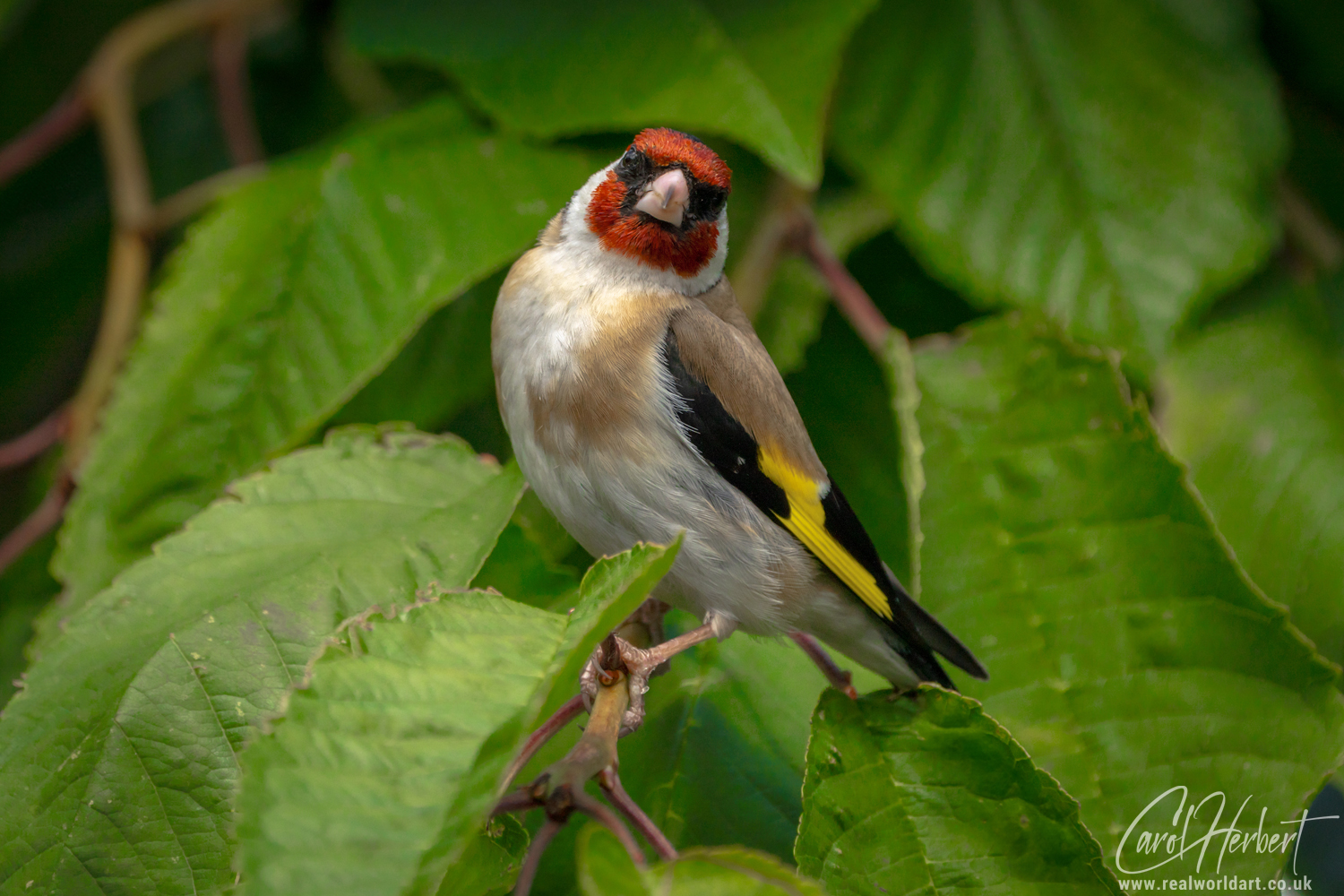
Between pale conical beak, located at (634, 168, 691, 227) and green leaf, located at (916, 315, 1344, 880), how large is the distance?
2.28 ft

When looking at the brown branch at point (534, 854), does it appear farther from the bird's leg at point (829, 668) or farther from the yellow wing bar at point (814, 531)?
the yellow wing bar at point (814, 531)

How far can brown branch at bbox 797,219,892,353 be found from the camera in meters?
2.27

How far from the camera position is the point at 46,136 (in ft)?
8.40

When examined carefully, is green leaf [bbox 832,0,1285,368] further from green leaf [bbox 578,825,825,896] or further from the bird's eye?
green leaf [bbox 578,825,825,896]

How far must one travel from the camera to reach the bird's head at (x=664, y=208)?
5.90 ft

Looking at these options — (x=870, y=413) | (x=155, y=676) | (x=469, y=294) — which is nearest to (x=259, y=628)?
(x=155, y=676)

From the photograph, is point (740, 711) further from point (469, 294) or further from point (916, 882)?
point (469, 294)

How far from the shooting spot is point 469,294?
8.27 ft

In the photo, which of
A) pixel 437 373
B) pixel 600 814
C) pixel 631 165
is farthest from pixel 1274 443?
pixel 600 814

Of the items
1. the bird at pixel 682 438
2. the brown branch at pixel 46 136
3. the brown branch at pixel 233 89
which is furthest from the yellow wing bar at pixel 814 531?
the brown branch at pixel 46 136

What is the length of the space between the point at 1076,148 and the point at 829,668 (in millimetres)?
1596

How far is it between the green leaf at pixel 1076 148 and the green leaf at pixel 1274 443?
0.28m

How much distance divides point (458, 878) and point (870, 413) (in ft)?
5.53

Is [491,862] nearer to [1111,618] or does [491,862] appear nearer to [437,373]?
[1111,618]
